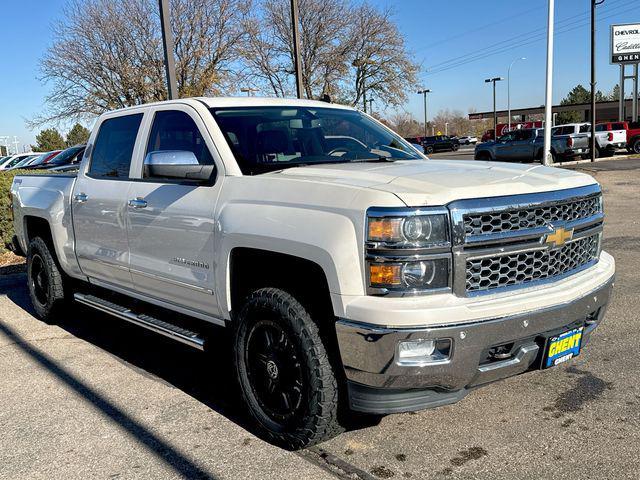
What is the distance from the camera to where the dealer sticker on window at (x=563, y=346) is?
3164 mm

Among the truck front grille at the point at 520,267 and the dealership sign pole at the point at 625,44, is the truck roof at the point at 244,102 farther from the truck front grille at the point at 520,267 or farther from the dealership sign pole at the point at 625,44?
the dealership sign pole at the point at 625,44

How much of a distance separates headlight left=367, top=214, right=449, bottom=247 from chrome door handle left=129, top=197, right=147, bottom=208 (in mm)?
2051

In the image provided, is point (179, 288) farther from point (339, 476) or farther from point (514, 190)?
point (514, 190)

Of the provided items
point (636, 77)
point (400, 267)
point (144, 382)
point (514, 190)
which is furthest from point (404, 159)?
point (636, 77)

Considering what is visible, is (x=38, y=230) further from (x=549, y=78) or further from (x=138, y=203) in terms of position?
(x=549, y=78)

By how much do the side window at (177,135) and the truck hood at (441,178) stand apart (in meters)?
0.72

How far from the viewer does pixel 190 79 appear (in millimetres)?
27875

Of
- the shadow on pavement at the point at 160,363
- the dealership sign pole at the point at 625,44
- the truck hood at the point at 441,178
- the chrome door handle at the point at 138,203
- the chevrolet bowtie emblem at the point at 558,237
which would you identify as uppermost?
the dealership sign pole at the point at 625,44

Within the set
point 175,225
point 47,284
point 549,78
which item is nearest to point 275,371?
point 175,225

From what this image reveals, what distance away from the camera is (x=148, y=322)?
14.5ft

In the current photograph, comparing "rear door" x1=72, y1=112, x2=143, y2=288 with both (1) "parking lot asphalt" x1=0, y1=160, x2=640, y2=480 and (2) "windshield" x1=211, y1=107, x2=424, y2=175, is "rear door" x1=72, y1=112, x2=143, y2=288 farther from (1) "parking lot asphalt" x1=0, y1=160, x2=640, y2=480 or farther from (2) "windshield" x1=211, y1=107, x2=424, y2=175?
(2) "windshield" x1=211, y1=107, x2=424, y2=175

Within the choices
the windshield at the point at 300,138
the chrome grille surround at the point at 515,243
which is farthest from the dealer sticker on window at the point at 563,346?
the windshield at the point at 300,138

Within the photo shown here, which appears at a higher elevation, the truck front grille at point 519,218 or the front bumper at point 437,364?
the truck front grille at point 519,218

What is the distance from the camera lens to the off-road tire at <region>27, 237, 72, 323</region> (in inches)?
234
